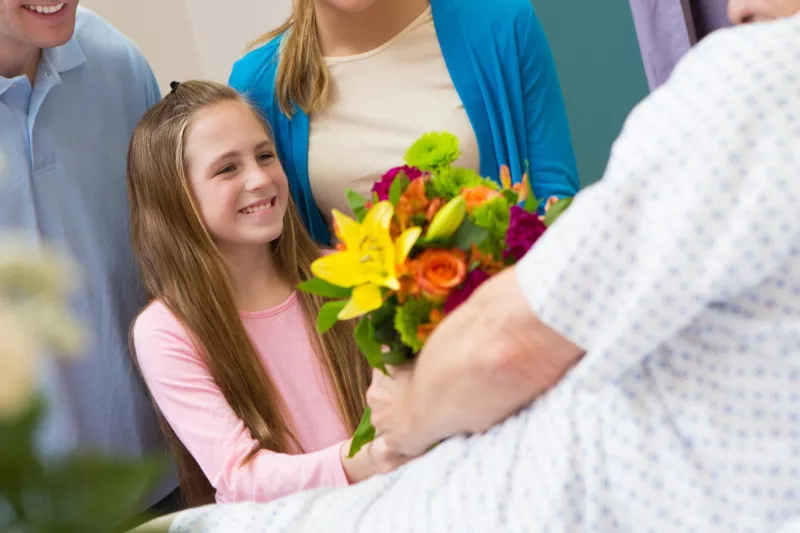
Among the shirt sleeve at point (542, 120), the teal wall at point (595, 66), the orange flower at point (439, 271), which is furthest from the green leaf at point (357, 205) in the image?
the teal wall at point (595, 66)

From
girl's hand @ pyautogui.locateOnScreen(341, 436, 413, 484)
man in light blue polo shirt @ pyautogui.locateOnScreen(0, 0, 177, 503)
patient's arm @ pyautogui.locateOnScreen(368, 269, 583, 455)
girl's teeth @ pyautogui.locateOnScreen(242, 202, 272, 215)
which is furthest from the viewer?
girl's teeth @ pyautogui.locateOnScreen(242, 202, 272, 215)

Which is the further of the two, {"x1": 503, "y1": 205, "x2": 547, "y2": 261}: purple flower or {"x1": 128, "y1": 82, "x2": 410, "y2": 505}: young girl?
{"x1": 128, "y1": 82, "x2": 410, "y2": 505}: young girl

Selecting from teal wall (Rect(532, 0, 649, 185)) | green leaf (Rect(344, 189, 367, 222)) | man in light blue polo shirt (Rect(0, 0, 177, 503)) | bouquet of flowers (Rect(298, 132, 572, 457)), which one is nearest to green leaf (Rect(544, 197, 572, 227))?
bouquet of flowers (Rect(298, 132, 572, 457))

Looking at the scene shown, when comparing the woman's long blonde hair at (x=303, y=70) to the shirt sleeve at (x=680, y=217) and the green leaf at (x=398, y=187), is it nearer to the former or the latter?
the green leaf at (x=398, y=187)

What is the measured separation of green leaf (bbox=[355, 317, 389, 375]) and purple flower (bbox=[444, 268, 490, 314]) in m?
0.11

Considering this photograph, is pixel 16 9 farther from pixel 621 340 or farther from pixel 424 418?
pixel 621 340

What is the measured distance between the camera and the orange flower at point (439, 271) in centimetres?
96

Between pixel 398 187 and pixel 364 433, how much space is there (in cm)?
36

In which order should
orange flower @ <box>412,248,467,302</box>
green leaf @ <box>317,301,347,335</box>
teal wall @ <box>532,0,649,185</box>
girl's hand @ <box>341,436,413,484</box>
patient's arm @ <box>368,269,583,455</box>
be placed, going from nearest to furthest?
patient's arm @ <box>368,269,583,455</box> → orange flower @ <box>412,248,467,302</box> → green leaf @ <box>317,301,347,335</box> → girl's hand @ <box>341,436,413,484</box> → teal wall @ <box>532,0,649,185</box>

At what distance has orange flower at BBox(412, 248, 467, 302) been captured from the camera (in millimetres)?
955

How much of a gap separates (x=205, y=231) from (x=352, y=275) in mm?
715

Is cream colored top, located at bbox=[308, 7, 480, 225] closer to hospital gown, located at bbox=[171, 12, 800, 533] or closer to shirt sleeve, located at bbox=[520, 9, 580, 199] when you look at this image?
shirt sleeve, located at bbox=[520, 9, 580, 199]

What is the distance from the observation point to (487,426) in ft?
3.07

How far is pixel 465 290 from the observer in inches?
37.9
